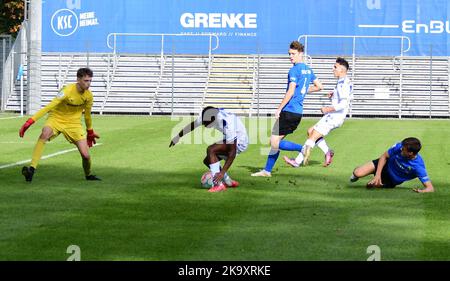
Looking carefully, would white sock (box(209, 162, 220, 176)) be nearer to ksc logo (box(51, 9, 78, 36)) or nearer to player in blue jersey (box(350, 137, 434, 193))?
player in blue jersey (box(350, 137, 434, 193))

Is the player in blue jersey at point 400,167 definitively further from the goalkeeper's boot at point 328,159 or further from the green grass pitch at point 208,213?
the goalkeeper's boot at point 328,159

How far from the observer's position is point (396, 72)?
1741 inches

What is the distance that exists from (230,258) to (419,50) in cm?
3541

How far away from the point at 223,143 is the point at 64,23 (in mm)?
31271

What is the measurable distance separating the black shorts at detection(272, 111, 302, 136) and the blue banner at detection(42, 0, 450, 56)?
979 inches

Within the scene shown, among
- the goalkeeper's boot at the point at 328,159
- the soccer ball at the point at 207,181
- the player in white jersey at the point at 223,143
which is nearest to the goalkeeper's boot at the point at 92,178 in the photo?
the player in white jersey at the point at 223,143

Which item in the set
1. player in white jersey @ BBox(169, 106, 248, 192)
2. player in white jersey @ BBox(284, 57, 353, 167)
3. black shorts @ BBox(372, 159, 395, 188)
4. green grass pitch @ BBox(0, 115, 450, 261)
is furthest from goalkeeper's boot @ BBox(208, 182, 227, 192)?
player in white jersey @ BBox(284, 57, 353, 167)

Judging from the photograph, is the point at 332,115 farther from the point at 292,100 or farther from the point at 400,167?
the point at 400,167

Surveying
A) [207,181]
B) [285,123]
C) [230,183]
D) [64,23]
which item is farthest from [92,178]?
[64,23]

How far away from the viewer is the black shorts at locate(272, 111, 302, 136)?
1881 centimetres

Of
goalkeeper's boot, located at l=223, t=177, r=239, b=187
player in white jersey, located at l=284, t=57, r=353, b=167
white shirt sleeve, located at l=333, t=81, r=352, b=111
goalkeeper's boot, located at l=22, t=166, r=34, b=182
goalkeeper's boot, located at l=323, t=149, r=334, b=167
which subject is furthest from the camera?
white shirt sleeve, located at l=333, t=81, r=352, b=111

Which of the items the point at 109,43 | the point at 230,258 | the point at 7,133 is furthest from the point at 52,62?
the point at 230,258

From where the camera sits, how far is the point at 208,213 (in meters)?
13.2
